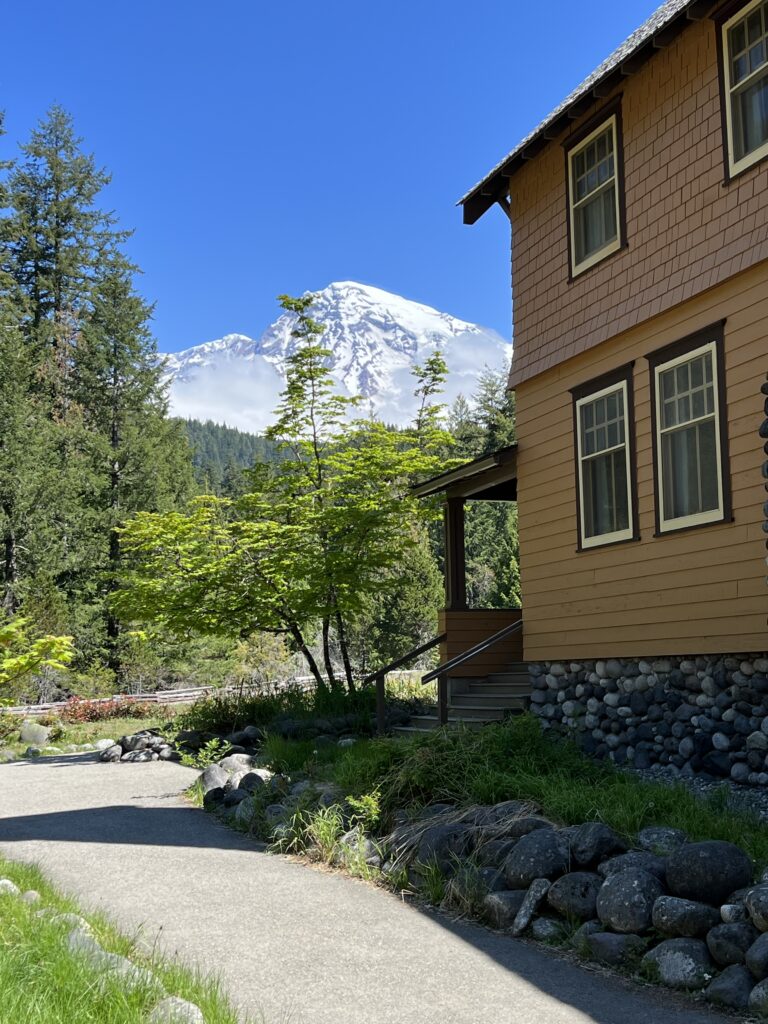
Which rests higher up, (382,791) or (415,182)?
(415,182)

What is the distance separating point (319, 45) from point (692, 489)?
58.4 ft

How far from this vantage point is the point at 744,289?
8.79m

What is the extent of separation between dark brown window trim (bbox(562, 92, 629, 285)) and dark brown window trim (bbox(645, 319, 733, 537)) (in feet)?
4.76

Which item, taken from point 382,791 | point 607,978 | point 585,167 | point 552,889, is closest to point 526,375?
point 585,167

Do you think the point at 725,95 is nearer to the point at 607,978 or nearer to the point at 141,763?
the point at 607,978

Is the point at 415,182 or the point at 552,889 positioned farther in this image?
the point at 415,182

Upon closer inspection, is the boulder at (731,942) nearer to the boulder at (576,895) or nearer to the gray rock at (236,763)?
the boulder at (576,895)

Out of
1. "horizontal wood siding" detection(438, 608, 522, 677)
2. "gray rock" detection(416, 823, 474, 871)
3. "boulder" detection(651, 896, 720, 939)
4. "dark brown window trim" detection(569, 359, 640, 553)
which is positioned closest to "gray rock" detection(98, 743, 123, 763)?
"horizontal wood siding" detection(438, 608, 522, 677)

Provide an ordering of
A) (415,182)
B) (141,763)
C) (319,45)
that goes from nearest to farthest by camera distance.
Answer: (141,763) → (319,45) → (415,182)

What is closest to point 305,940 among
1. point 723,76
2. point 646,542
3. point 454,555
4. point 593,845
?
point 593,845

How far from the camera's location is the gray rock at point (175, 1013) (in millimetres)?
3891

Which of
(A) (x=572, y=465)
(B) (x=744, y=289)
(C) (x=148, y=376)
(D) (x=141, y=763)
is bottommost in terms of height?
(D) (x=141, y=763)

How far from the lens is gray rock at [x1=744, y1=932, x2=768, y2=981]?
15.2 ft

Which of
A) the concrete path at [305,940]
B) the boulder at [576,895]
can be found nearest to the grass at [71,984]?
the concrete path at [305,940]
